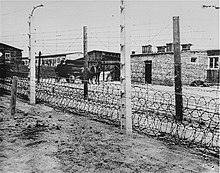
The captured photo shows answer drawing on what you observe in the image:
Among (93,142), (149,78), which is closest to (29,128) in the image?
(93,142)

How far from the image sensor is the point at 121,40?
5.70 metres

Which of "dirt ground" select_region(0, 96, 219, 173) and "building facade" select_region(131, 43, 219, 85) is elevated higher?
"building facade" select_region(131, 43, 219, 85)

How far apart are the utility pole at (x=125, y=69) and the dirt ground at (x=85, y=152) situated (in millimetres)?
406

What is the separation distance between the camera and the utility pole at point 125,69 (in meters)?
5.60

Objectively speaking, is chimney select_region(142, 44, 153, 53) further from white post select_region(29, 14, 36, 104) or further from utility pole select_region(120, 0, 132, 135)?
utility pole select_region(120, 0, 132, 135)

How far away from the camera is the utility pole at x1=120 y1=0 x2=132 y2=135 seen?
5.60 m

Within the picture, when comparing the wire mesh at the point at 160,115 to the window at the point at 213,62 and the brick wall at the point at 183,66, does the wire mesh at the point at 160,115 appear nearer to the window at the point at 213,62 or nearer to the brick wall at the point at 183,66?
the brick wall at the point at 183,66

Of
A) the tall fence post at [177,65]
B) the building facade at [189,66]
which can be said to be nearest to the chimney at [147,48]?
the building facade at [189,66]

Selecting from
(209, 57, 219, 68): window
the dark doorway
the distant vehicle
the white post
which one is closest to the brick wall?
(209, 57, 219, 68): window

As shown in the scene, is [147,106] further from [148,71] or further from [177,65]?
[148,71]

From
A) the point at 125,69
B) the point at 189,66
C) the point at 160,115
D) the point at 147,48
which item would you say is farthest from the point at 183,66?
the point at 125,69

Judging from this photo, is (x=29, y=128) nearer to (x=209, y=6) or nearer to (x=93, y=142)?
(x=93, y=142)

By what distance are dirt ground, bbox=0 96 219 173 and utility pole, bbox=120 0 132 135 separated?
41 cm

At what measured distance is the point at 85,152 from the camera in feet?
14.1
